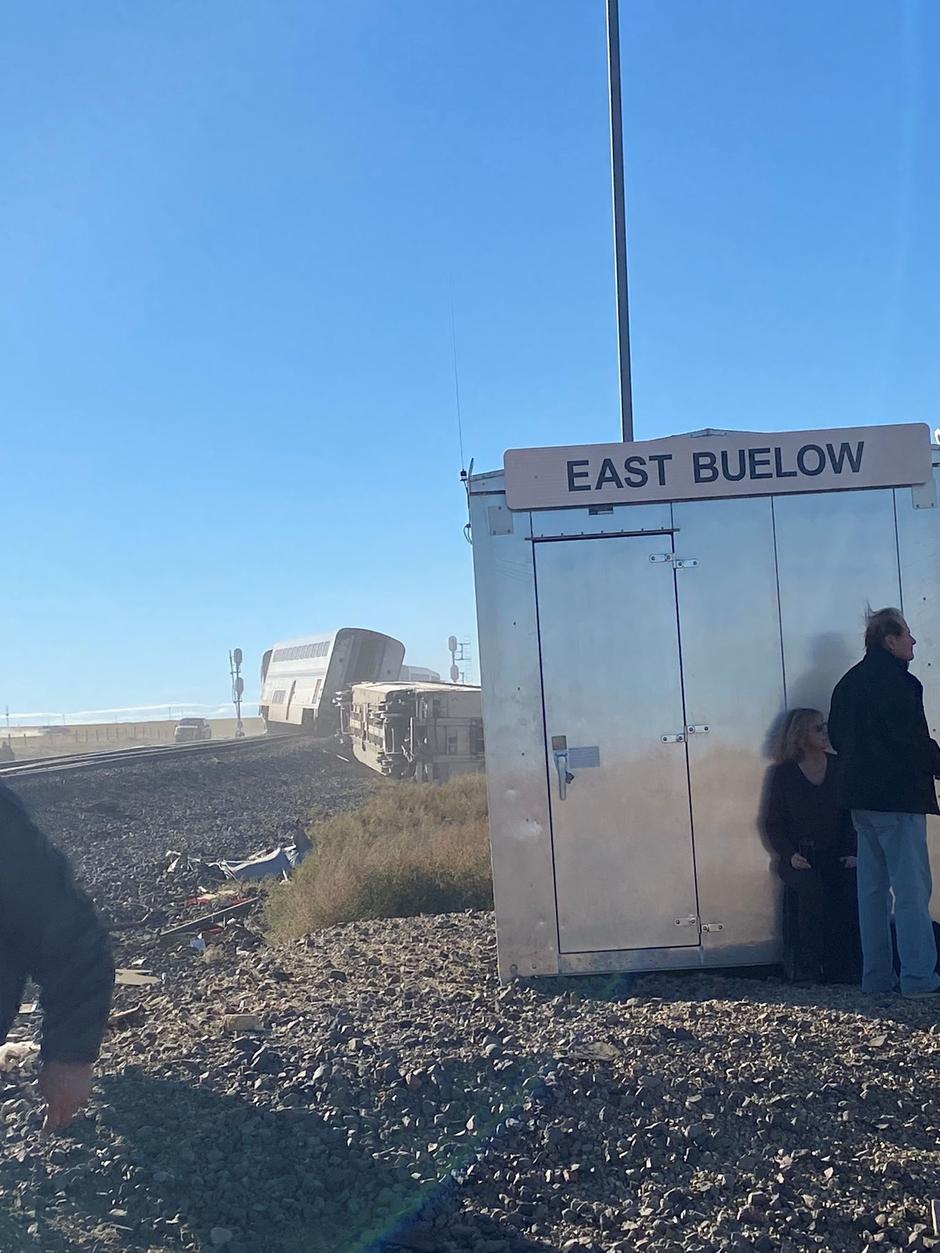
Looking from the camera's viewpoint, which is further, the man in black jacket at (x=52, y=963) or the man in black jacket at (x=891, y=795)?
the man in black jacket at (x=891, y=795)

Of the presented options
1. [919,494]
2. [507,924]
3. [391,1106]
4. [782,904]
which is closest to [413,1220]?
[391,1106]

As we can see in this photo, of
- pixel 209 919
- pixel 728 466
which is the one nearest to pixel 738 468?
pixel 728 466

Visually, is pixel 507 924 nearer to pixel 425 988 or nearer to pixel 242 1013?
pixel 425 988

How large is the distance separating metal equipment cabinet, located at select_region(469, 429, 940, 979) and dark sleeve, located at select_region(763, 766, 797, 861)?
98 millimetres

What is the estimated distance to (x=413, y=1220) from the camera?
383 cm

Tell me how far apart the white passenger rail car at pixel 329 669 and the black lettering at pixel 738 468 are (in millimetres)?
30913

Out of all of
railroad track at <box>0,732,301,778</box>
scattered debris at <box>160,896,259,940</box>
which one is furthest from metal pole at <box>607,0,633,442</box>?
railroad track at <box>0,732,301,778</box>

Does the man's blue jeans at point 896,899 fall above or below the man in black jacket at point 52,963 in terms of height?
below

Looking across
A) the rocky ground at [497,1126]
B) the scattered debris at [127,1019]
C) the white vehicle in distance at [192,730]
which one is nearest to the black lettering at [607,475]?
the rocky ground at [497,1126]

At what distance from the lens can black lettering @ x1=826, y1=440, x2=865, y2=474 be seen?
6.76 m

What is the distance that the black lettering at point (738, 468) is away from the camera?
6.76 m

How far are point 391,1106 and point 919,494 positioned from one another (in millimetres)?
4291

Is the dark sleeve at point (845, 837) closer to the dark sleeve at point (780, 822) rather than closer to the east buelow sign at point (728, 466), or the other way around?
the dark sleeve at point (780, 822)

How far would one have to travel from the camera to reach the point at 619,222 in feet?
32.4
